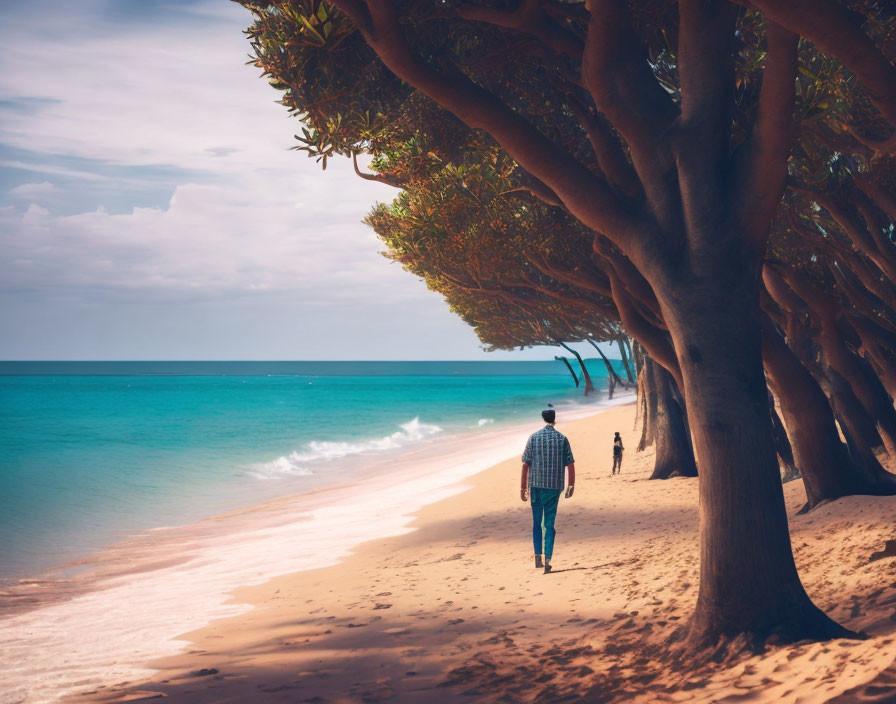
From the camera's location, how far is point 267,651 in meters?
7.51

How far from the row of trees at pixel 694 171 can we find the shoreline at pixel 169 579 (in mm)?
A: 5944

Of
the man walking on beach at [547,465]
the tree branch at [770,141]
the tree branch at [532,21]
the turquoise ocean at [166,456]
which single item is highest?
the tree branch at [532,21]

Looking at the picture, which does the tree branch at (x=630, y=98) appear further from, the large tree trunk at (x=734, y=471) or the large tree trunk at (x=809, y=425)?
the large tree trunk at (x=809, y=425)

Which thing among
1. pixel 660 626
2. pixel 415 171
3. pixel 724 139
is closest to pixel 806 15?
pixel 724 139

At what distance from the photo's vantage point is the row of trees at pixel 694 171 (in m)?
5.83

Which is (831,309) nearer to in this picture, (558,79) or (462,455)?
(558,79)

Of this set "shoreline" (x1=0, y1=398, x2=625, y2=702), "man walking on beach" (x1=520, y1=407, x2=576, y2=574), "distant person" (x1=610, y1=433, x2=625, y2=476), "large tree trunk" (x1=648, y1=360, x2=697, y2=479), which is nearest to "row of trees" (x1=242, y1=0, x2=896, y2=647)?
"man walking on beach" (x1=520, y1=407, x2=576, y2=574)

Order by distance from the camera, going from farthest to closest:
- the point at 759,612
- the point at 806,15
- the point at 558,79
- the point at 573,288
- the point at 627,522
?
1. the point at 573,288
2. the point at 627,522
3. the point at 558,79
4. the point at 759,612
5. the point at 806,15

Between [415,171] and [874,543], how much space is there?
726 centimetres

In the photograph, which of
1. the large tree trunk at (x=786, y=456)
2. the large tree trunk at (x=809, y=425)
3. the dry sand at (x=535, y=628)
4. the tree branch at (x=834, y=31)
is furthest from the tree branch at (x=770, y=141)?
the large tree trunk at (x=786, y=456)

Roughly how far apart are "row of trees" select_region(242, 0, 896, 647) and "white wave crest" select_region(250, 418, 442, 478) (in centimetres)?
2504

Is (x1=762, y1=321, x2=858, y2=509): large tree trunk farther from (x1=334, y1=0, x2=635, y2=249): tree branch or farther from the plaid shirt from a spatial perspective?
(x1=334, y1=0, x2=635, y2=249): tree branch

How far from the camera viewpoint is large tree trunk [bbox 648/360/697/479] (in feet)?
55.4

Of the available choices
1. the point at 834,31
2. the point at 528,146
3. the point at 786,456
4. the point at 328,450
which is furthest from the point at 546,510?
the point at 328,450
